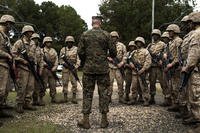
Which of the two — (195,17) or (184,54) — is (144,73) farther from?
(195,17)

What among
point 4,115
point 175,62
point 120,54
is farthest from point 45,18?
point 4,115

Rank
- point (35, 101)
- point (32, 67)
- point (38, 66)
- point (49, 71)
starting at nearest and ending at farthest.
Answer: point (32, 67) → point (38, 66) → point (35, 101) → point (49, 71)

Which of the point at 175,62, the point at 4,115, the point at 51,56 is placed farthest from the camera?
the point at 51,56

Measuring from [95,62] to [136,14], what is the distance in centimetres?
4640

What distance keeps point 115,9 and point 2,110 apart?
46.5 meters

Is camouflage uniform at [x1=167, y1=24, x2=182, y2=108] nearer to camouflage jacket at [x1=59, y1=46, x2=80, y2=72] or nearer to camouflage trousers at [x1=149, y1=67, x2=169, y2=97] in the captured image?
camouflage trousers at [x1=149, y1=67, x2=169, y2=97]

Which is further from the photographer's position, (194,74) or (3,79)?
(3,79)

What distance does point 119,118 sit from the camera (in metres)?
12.7

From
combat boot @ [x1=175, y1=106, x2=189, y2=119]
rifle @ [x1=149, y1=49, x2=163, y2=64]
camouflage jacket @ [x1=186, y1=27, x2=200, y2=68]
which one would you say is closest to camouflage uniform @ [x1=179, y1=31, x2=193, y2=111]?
combat boot @ [x1=175, y1=106, x2=189, y2=119]

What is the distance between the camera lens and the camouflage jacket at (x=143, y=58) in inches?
594

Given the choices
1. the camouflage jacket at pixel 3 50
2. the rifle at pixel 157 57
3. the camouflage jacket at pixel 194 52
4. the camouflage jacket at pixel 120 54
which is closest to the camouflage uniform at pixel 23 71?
the camouflage jacket at pixel 3 50

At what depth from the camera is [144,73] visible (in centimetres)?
1522

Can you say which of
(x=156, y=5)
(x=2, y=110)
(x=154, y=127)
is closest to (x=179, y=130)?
(x=154, y=127)

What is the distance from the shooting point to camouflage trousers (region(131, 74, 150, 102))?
15.2 meters
